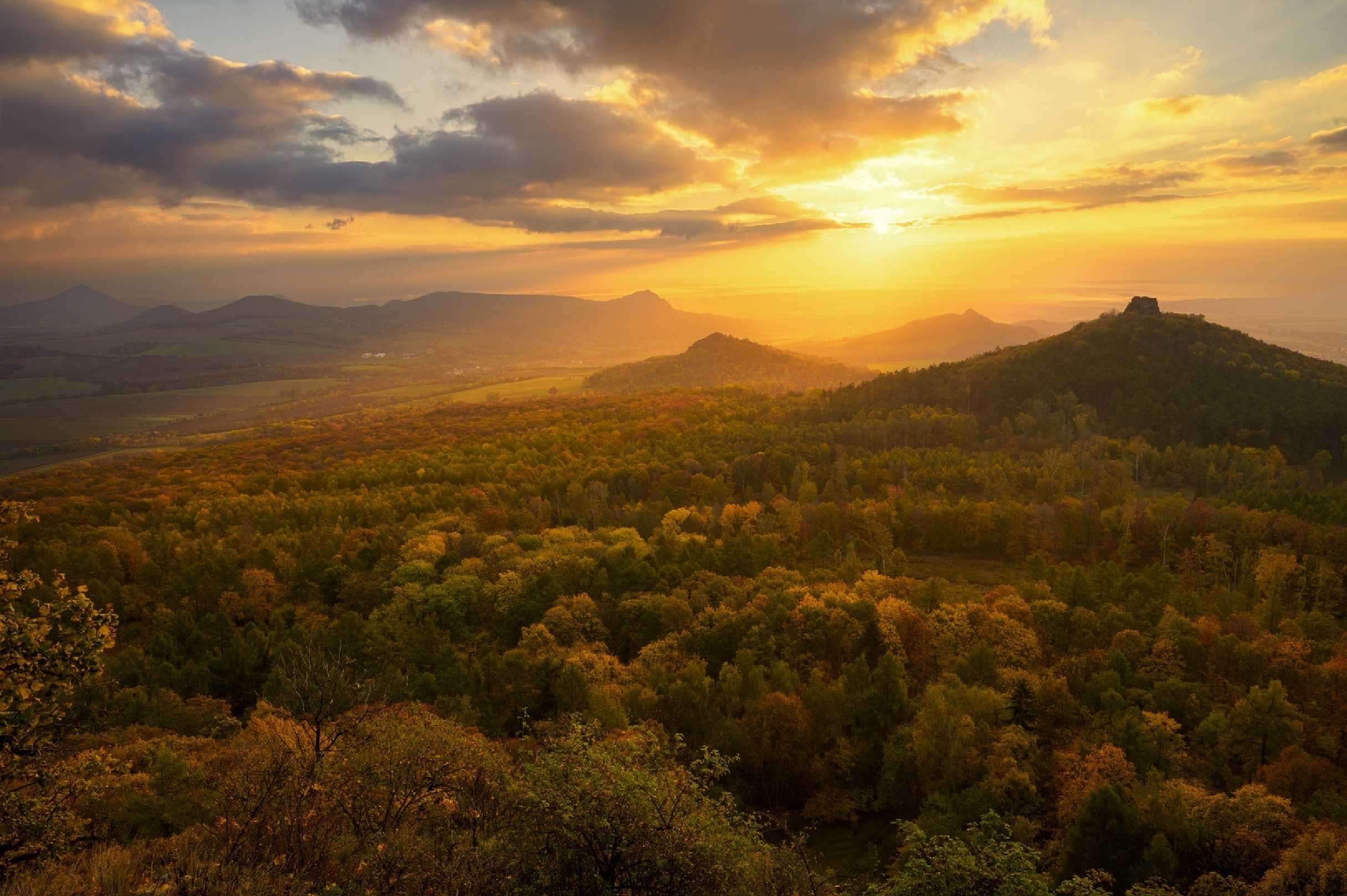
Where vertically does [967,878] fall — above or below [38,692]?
below

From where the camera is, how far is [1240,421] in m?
131

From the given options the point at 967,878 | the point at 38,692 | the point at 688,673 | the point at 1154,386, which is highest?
the point at 38,692

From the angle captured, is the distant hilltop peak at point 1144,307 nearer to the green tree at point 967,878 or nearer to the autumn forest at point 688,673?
the autumn forest at point 688,673

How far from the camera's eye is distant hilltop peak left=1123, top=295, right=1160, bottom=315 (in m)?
174

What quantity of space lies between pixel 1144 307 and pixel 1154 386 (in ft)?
123

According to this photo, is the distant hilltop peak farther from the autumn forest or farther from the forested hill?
the autumn forest

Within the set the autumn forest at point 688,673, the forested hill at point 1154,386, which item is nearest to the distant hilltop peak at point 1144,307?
the forested hill at point 1154,386

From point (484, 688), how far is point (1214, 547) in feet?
257

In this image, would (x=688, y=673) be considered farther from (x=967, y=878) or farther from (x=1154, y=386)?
(x=1154, y=386)

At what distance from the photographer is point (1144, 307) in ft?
574

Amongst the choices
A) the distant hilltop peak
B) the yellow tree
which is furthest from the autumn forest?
the distant hilltop peak

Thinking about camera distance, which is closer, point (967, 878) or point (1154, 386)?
point (967, 878)

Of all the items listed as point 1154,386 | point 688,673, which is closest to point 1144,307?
point 1154,386

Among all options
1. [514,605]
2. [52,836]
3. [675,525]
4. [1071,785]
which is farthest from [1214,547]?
[52,836]
